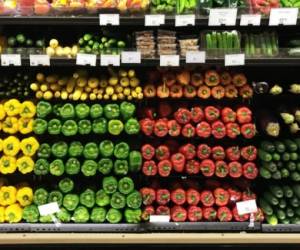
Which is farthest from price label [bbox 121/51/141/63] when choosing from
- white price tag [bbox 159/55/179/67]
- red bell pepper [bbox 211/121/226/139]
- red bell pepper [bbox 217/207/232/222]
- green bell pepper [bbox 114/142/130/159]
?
red bell pepper [bbox 217/207/232/222]

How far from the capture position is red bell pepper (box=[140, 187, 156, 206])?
2.37 m

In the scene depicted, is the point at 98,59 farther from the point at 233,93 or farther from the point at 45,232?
the point at 45,232

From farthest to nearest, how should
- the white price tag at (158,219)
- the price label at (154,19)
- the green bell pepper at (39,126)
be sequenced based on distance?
the white price tag at (158,219), the green bell pepper at (39,126), the price label at (154,19)

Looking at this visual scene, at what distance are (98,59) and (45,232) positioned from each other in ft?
3.61

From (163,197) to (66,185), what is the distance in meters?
0.61

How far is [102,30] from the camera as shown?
95.0 inches

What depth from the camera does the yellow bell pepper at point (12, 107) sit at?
7.42 ft

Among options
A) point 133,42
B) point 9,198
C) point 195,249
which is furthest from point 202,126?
point 9,198

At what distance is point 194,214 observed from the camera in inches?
92.7

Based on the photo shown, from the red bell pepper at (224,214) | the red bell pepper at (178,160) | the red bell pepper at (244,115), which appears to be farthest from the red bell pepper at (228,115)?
the red bell pepper at (224,214)

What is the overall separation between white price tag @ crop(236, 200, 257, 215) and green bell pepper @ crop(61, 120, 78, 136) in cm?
111

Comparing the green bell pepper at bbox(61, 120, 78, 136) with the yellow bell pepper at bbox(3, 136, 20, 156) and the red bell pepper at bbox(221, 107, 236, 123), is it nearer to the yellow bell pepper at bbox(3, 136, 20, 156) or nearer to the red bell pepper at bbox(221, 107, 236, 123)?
the yellow bell pepper at bbox(3, 136, 20, 156)

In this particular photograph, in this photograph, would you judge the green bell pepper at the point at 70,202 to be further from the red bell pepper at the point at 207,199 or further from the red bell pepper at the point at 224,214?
the red bell pepper at the point at 224,214

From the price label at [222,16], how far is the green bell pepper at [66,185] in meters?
1.27
